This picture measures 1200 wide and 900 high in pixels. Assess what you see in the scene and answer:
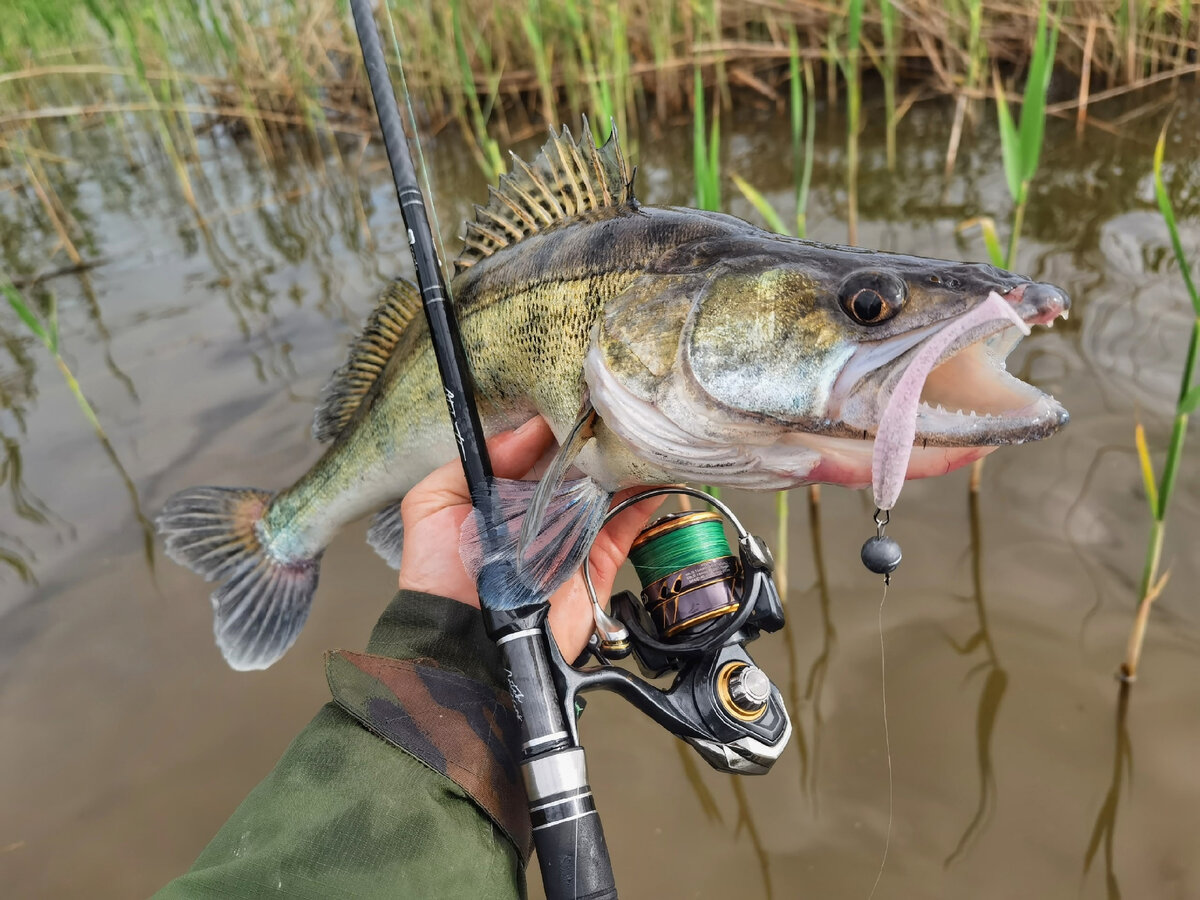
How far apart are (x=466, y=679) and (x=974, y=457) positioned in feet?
3.17

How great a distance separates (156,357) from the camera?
398 cm

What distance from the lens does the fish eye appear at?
1118 mm

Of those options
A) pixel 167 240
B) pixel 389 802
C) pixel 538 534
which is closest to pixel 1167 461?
pixel 538 534

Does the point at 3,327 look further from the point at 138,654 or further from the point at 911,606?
the point at 911,606

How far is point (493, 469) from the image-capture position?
170cm

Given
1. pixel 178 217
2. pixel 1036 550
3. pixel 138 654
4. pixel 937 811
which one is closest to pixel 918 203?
pixel 1036 550

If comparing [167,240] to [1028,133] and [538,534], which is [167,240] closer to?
[538,534]

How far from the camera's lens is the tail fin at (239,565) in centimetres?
214

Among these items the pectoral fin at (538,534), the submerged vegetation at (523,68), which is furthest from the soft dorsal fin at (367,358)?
the submerged vegetation at (523,68)

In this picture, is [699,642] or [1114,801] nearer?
[699,642]

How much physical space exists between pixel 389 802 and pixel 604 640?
0.45 metres

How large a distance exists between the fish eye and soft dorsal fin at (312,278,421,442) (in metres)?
1.27

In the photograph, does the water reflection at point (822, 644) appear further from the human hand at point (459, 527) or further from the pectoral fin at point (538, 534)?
the pectoral fin at point (538, 534)

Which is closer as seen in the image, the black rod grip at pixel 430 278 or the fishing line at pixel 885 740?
the black rod grip at pixel 430 278
